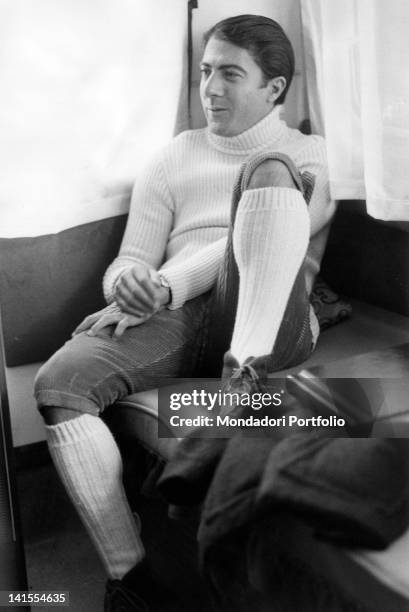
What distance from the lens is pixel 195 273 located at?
0.67 m

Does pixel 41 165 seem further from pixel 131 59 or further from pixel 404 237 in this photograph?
pixel 404 237

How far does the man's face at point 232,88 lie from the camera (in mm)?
622

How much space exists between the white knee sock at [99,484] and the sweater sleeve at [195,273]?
14 cm

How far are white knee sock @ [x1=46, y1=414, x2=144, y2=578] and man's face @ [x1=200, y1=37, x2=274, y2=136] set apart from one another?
0.98ft

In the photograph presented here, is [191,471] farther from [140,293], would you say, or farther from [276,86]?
[276,86]

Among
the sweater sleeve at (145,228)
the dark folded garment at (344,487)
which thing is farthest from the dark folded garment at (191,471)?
the sweater sleeve at (145,228)

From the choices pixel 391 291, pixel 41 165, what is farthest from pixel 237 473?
pixel 41 165

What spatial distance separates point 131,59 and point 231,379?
11.6 inches

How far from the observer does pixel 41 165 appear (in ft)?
2.14

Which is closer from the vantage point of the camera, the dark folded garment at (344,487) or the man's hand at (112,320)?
the dark folded garment at (344,487)

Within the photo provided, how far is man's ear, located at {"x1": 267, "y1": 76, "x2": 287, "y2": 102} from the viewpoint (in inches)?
24.6

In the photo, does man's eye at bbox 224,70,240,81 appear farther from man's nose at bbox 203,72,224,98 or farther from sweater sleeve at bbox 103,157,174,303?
sweater sleeve at bbox 103,157,174,303

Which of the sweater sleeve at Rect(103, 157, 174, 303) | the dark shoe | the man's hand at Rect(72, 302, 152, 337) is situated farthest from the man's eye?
the dark shoe

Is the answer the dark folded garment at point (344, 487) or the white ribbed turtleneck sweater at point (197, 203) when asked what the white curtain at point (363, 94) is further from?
the dark folded garment at point (344, 487)
